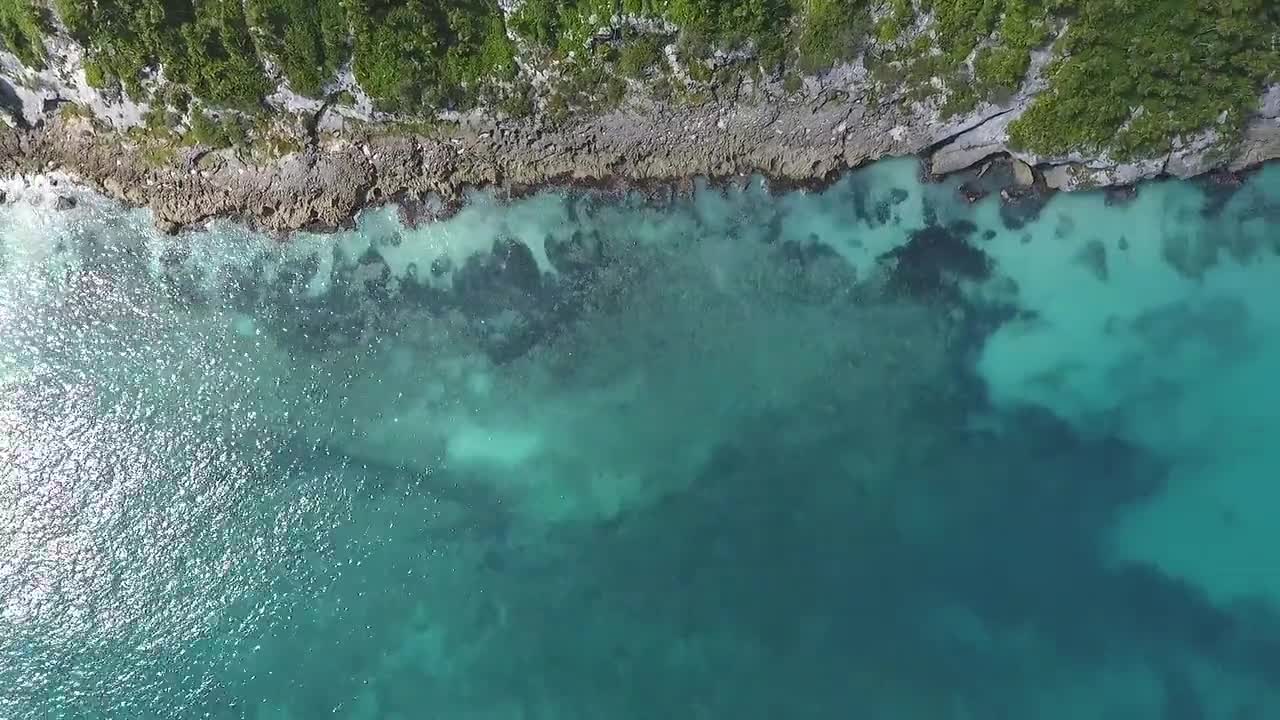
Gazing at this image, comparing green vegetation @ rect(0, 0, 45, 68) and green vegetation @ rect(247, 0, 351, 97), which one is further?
green vegetation @ rect(247, 0, 351, 97)

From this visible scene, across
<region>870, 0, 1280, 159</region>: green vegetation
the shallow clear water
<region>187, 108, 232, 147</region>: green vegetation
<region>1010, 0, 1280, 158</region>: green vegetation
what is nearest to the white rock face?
<region>187, 108, 232, 147</region>: green vegetation

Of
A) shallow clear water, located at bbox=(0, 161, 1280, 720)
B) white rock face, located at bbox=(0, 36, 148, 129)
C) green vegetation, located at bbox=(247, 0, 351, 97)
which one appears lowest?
shallow clear water, located at bbox=(0, 161, 1280, 720)

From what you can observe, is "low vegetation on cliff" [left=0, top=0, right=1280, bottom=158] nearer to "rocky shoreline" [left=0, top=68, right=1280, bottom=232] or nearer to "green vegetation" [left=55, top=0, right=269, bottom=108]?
"green vegetation" [left=55, top=0, right=269, bottom=108]

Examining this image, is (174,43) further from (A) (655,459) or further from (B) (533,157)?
(A) (655,459)

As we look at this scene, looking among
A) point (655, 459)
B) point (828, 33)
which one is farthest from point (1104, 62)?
point (655, 459)

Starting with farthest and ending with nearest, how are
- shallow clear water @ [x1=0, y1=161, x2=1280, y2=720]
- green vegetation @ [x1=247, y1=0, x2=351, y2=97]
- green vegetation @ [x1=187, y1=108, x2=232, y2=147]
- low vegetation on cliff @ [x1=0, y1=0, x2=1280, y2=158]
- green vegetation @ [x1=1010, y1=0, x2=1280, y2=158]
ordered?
shallow clear water @ [x1=0, y1=161, x2=1280, y2=720] < green vegetation @ [x1=187, y1=108, x2=232, y2=147] < green vegetation @ [x1=247, y1=0, x2=351, y2=97] < low vegetation on cliff @ [x1=0, y1=0, x2=1280, y2=158] < green vegetation @ [x1=1010, y1=0, x2=1280, y2=158]

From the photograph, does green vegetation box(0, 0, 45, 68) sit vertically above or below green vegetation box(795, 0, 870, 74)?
below

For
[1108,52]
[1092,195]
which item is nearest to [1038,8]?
[1108,52]
